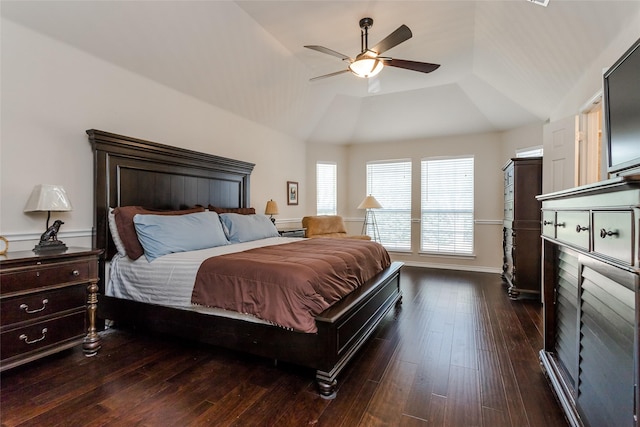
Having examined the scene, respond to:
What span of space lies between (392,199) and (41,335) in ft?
18.4

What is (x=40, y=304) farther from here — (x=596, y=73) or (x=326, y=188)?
(x=326, y=188)

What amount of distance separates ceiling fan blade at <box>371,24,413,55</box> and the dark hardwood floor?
2.58m

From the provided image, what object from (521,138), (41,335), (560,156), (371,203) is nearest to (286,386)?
(41,335)

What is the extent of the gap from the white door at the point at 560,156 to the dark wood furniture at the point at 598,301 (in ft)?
5.41

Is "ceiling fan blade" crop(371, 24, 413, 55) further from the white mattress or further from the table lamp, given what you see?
the table lamp

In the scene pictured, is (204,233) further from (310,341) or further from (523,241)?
(523,241)

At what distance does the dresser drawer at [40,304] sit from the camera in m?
2.01

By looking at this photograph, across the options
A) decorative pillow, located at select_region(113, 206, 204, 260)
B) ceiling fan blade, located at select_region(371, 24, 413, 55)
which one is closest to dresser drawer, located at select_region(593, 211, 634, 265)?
ceiling fan blade, located at select_region(371, 24, 413, 55)

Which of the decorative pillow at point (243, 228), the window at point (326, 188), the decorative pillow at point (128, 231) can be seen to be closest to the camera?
the decorative pillow at point (128, 231)

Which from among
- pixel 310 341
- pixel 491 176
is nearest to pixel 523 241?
pixel 491 176

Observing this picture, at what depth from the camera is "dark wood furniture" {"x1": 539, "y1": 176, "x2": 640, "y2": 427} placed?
3.23 ft

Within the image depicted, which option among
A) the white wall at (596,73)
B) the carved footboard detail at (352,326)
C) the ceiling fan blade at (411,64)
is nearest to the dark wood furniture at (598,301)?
the carved footboard detail at (352,326)

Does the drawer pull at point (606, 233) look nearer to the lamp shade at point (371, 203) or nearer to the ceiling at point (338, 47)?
the ceiling at point (338, 47)

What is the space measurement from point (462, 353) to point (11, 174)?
378 cm
